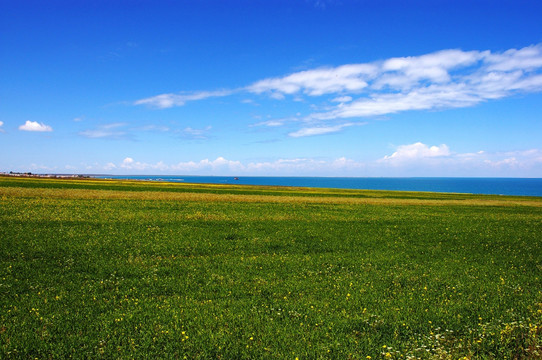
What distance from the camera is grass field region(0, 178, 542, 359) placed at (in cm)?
877

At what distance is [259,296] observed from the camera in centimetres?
1233

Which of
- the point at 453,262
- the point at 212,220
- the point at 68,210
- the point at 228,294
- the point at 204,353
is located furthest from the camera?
the point at 68,210

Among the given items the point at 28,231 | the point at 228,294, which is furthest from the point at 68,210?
the point at 228,294

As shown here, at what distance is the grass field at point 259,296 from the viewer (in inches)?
345

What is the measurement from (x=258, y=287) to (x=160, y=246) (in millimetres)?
9269

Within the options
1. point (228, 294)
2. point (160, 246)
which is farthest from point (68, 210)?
point (228, 294)

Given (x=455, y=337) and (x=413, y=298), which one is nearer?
(x=455, y=337)

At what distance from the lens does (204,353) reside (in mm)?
8375

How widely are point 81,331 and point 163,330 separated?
2356 mm

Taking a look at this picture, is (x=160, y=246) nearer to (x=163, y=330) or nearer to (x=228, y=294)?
(x=228, y=294)

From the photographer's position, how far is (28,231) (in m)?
22.0

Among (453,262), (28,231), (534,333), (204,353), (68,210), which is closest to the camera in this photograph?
(204,353)

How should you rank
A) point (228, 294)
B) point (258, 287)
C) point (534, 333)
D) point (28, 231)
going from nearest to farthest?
point (534, 333)
point (228, 294)
point (258, 287)
point (28, 231)

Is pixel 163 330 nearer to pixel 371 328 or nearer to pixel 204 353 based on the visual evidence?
pixel 204 353
